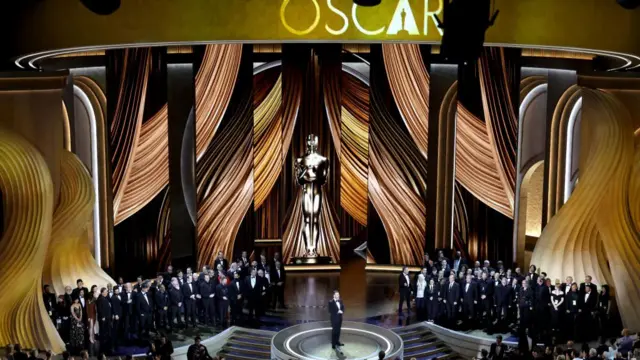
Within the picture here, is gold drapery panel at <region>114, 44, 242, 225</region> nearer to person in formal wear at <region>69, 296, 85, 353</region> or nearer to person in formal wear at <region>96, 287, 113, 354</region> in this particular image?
person in formal wear at <region>96, 287, 113, 354</region>

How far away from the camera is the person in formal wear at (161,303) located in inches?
557

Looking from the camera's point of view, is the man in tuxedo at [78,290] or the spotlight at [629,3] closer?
the spotlight at [629,3]

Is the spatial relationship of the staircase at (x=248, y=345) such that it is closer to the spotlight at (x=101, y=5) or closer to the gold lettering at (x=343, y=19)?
the gold lettering at (x=343, y=19)

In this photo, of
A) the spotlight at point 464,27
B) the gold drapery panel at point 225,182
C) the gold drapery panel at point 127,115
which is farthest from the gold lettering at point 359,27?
the gold drapery panel at point 127,115

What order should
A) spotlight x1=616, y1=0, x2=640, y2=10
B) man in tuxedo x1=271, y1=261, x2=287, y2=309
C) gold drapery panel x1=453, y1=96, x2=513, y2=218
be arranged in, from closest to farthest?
1. spotlight x1=616, y1=0, x2=640, y2=10
2. man in tuxedo x1=271, y1=261, x2=287, y2=309
3. gold drapery panel x1=453, y1=96, x2=513, y2=218

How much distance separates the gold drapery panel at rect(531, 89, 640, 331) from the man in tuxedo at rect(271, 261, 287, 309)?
5391 mm

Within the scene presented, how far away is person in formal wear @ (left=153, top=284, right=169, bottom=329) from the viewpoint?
46.4 feet

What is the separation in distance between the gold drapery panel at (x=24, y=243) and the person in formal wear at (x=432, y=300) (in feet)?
20.3

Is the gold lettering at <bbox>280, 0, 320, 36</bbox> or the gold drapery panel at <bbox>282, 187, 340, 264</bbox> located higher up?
the gold lettering at <bbox>280, 0, 320, 36</bbox>

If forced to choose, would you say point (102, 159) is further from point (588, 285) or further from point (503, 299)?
point (588, 285)

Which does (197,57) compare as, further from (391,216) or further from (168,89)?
(391,216)

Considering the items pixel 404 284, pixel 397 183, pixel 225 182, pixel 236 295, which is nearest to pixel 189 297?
pixel 236 295

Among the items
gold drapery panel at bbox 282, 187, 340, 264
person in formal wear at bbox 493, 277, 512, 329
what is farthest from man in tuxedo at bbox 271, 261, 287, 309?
person in formal wear at bbox 493, 277, 512, 329

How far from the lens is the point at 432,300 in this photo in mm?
14773
